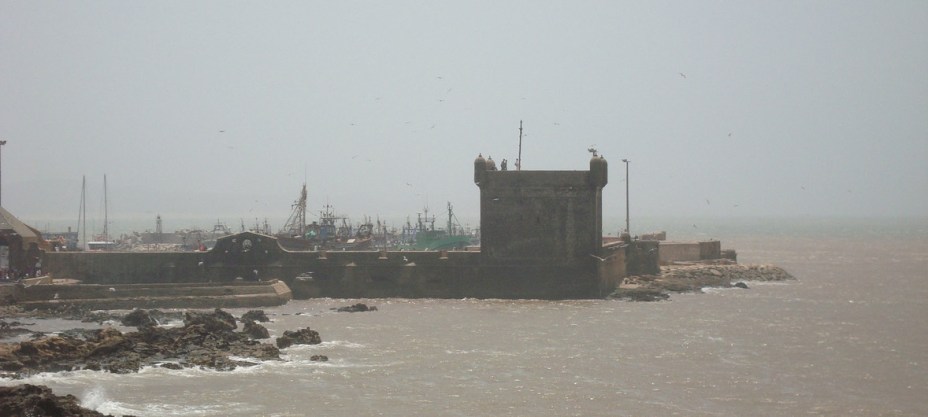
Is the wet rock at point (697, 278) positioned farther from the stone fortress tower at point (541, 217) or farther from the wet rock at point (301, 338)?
the wet rock at point (301, 338)

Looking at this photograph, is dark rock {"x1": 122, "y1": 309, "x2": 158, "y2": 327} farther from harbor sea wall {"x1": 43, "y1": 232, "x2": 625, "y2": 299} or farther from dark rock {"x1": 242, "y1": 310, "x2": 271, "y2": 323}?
harbor sea wall {"x1": 43, "y1": 232, "x2": 625, "y2": 299}

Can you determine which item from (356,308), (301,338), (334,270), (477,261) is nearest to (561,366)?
(301,338)

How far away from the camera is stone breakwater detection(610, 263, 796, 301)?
4594 cm

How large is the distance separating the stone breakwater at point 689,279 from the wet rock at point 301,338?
16.3m

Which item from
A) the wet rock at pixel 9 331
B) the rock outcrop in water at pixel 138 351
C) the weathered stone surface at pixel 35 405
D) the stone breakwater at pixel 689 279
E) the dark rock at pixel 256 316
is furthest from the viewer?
the stone breakwater at pixel 689 279

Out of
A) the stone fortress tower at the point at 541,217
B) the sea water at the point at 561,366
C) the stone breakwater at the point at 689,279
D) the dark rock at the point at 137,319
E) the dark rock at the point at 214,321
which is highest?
the stone fortress tower at the point at 541,217

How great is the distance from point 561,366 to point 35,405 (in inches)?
552

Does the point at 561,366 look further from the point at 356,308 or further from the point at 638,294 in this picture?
the point at 638,294

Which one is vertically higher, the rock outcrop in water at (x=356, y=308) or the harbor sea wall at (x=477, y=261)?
the harbor sea wall at (x=477, y=261)

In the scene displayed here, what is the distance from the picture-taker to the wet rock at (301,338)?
3131 cm

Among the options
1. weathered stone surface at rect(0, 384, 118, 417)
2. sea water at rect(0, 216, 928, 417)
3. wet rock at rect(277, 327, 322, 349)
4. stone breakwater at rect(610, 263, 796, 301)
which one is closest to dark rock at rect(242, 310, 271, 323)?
sea water at rect(0, 216, 928, 417)

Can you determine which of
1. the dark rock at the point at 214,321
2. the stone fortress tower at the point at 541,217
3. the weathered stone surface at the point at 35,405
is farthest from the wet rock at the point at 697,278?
the weathered stone surface at the point at 35,405

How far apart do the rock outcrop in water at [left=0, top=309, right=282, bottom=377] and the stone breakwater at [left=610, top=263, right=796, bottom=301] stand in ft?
62.8

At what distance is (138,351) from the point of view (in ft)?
94.1
